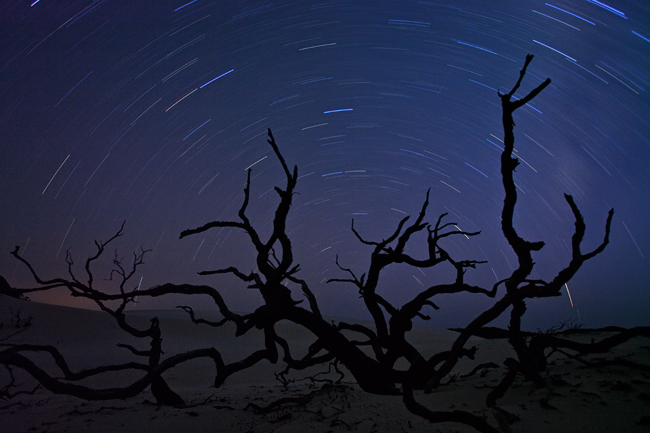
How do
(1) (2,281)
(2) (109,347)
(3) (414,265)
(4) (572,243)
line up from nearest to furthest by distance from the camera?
(4) (572,243)
(1) (2,281)
(3) (414,265)
(2) (109,347)

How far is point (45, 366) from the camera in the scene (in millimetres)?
14117

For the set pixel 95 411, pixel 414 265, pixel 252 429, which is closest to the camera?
pixel 252 429

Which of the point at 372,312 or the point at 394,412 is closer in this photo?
the point at 394,412

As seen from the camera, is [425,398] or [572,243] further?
[425,398]

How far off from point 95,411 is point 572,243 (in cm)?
807

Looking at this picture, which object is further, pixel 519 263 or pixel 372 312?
pixel 372 312

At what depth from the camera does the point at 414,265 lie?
628 centimetres

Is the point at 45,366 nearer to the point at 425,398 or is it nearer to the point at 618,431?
the point at 425,398

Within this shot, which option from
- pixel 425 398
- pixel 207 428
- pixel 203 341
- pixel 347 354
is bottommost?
pixel 203 341

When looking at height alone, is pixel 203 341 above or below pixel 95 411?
below

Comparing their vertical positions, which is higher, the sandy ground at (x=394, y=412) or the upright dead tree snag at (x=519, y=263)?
the upright dead tree snag at (x=519, y=263)

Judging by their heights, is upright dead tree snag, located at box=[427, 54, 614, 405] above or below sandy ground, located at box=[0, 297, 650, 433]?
above

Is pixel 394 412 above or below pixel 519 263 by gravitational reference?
below

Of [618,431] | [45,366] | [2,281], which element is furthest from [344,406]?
[45,366]
